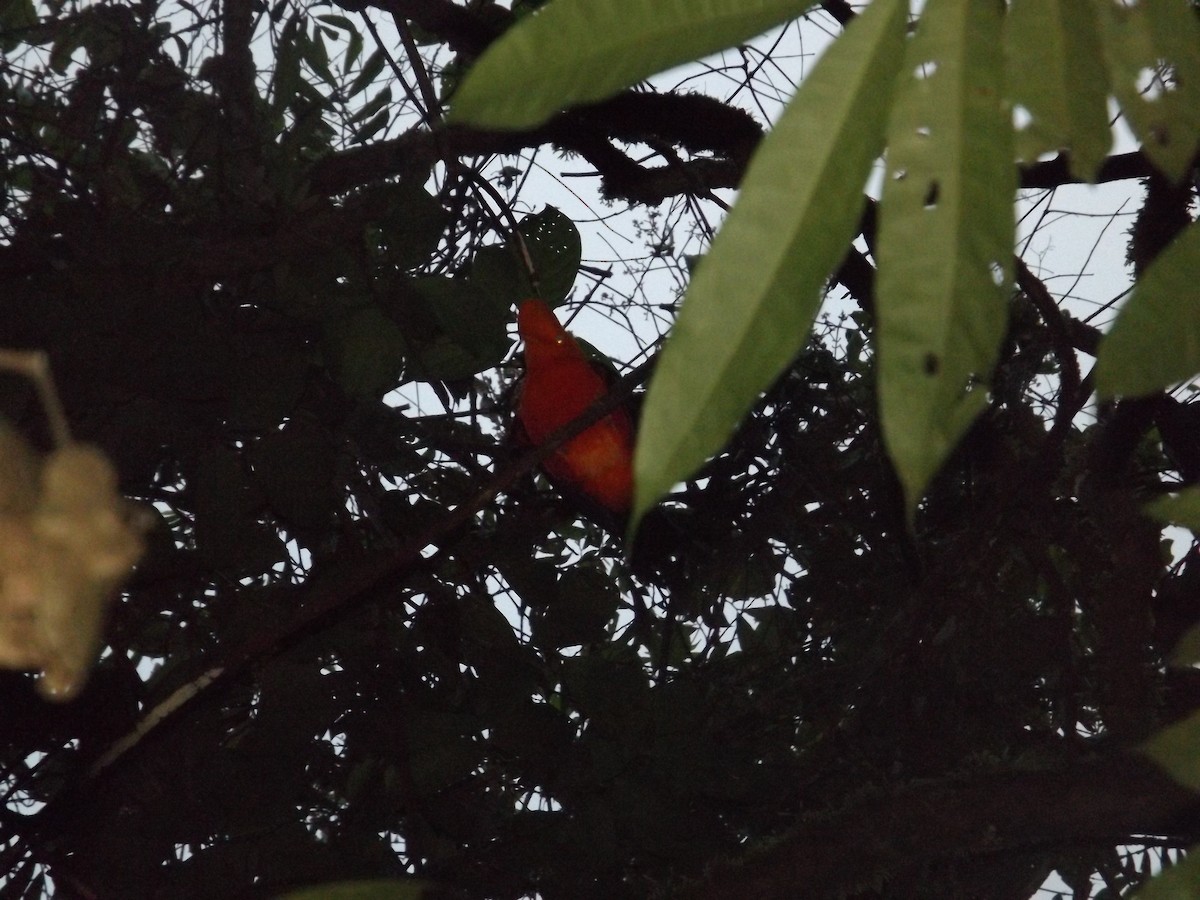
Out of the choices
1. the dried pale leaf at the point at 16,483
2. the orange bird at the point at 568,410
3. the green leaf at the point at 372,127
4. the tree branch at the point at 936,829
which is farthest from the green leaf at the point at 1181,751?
the green leaf at the point at 372,127

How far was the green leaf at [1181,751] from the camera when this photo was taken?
391mm

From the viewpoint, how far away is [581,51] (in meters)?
0.33

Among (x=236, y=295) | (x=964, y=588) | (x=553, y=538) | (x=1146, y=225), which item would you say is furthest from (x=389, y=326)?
(x=1146, y=225)

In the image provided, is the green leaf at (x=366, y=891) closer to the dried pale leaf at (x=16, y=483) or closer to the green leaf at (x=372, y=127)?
the dried pale leaf at (x=16, y=483)

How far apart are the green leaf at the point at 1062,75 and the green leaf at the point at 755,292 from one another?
0.09 m

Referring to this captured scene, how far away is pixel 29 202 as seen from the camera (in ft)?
4.15

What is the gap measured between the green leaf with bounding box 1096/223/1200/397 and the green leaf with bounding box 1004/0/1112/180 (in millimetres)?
39

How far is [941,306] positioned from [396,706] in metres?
0.93

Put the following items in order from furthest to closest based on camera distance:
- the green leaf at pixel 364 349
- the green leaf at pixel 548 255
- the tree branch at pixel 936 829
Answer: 1. the green leaf at pixel 548 255
2. the green leaf at pixel 364 349
3. the tree branch at pixel 936 829

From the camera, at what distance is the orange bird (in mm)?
1487

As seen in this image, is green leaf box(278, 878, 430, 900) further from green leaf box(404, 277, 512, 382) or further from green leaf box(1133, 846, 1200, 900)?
green leaf box(404, 277, 512, 382)

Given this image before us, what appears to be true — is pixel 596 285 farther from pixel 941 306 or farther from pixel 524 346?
pixel 941 306

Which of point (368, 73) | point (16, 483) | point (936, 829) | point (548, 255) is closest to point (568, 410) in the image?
point (548, 255)

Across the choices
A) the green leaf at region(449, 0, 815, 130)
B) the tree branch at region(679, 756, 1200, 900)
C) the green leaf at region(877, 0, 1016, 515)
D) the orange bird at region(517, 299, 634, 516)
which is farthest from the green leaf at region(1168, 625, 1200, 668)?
the orange bird at region(517, 299, 634, 516)
